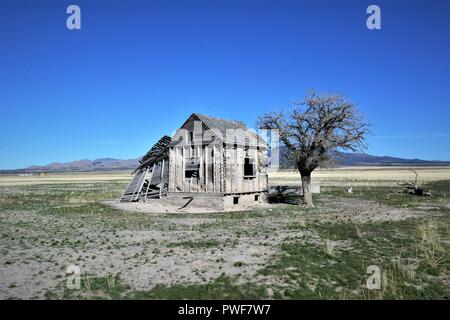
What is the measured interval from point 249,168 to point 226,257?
18.5 metres

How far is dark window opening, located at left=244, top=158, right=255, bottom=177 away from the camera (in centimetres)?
2897

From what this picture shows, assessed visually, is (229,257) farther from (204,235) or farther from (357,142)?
(357,142)

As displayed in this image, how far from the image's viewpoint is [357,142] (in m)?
27.1

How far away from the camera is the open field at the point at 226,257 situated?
8.91m

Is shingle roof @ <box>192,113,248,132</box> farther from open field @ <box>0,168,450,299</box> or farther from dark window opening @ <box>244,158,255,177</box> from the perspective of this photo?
open field @ <box>0,168,450,299</box>

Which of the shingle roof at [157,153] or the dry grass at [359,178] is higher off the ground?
the shingle roof at [157,153]

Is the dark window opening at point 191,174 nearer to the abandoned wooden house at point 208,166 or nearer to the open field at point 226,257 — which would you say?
the abandoned wooden house at point 208,166

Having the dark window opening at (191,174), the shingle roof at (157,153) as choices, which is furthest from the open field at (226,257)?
the shingle roof at (157,153)

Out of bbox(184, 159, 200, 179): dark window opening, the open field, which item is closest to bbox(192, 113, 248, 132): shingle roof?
bbox(184, 159, 200, 179): dark window opening

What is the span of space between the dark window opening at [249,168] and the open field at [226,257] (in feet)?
28.7

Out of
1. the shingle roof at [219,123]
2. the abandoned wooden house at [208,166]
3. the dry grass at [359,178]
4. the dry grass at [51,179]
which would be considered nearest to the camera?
the abandoned wooden house at [208,166]

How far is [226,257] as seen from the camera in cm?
1180

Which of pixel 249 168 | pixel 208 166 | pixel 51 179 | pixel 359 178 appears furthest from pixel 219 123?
pixel 51 179

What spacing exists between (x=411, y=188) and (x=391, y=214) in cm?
2112
